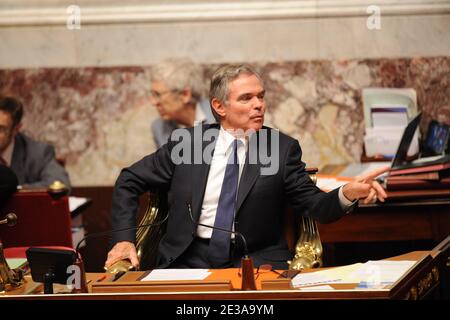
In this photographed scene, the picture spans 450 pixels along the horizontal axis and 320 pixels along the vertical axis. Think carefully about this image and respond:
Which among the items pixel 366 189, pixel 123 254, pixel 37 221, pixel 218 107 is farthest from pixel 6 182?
pixel 366 189

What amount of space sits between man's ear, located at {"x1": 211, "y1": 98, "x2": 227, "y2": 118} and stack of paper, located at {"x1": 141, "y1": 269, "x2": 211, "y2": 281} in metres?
0.83

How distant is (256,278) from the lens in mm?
3990

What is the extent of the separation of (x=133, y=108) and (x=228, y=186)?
2.67 meters

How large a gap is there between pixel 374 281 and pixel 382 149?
2.84 metres

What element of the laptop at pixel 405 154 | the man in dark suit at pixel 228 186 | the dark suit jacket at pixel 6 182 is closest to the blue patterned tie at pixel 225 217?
the man in dark suit at pixel 228 186

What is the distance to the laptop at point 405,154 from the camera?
563 centimetres

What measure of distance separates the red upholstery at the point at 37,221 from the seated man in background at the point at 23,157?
0.91 m

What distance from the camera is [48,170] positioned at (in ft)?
21.1

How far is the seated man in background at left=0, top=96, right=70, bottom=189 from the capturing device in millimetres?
6379

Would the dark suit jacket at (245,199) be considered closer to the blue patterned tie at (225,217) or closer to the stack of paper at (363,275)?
the blue patterned tie at (225,217)

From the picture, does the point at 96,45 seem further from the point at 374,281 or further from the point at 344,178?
the point at 374,281

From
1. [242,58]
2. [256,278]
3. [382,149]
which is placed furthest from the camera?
[242,58]

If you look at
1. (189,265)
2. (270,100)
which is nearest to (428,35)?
(270,100)

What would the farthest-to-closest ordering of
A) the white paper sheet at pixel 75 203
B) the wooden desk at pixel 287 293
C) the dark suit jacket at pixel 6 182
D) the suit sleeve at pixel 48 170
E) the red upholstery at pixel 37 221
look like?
1. the suit sleeve at pixel 48 170
2. the white paper sheet at pixel 75 203
3. the red upholstery at pixel 37 221
4. the dark suit jacket at pixel 6 182
5. the wooden desk at pixel 287 293
